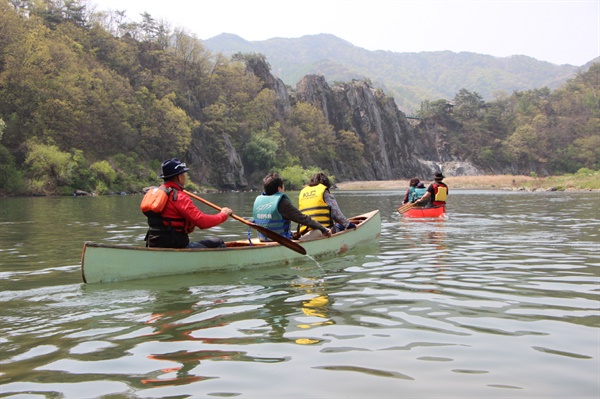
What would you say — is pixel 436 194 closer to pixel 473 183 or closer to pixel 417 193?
pixel 417 193

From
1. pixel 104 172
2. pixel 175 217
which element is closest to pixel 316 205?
pixel 175 217

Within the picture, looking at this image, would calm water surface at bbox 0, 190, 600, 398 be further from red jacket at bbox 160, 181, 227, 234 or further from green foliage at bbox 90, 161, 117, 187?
green foliage at bbox 90, 161, 117, 187

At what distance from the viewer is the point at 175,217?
26.5 feet

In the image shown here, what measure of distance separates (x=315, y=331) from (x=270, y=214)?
455 centimetres

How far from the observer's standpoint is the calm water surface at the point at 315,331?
3.92 metres

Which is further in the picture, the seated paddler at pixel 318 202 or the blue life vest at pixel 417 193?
the blue life vest at pixel 417 193

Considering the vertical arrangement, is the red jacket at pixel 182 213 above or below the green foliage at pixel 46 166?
below

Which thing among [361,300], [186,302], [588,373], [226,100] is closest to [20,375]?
[186,302]

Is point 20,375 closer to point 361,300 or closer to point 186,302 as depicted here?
point 186,302

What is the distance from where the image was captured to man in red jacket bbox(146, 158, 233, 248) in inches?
309

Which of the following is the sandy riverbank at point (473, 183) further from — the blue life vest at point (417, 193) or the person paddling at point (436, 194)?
the person paddling at point (436, 194)

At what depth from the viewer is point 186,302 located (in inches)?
267

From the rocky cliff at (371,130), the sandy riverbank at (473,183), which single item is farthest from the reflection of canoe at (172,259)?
the rocky cliff at (371,130)

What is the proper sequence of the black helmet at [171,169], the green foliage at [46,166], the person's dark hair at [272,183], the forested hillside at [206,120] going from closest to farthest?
the black helmet at [171,169] → the person's dark hair at [272,183] → the green foliage at [46,166] → the forested hillside at [206,120]
